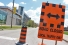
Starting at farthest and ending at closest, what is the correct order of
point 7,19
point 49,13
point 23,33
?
point 7,19
point 23,33
point 49,13

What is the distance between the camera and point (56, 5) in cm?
646

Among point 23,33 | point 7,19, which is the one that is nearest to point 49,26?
point 23,33

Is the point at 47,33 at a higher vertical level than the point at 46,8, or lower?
lower

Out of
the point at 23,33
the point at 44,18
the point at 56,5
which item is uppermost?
the point at 56,5

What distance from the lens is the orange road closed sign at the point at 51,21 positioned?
20.9 ft

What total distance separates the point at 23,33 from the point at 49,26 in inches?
200

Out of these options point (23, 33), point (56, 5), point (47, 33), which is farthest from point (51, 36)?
point (23, 33)

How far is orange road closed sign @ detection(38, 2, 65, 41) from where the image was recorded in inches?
251

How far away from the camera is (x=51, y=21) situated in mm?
6363

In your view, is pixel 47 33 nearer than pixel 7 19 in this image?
Yes

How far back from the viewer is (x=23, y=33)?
11.3 m

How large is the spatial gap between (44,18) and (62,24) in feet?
2.06

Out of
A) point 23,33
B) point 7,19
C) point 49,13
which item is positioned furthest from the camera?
point 7,19

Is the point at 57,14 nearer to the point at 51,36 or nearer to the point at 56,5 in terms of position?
the point at 56,5
